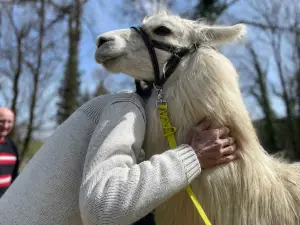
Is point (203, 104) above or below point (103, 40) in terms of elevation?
below

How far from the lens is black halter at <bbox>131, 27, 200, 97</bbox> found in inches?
79.7

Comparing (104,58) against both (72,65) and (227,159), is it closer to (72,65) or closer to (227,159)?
(227,159)

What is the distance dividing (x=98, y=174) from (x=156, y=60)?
90 centimetres

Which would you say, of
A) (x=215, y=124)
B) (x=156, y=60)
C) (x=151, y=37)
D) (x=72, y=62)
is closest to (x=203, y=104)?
(x=215, y=124)

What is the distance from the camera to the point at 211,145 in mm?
1703

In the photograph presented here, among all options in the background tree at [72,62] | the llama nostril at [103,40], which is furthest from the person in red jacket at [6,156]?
the background tree at [72,62]

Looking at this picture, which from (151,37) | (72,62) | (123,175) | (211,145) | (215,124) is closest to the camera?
(123,175)

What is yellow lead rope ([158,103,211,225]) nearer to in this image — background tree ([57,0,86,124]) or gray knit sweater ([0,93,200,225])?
gray knit sweater ([0,93,200,225])

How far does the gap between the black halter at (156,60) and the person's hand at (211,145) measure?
15.3 inches

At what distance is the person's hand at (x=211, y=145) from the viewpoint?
5.57 feet

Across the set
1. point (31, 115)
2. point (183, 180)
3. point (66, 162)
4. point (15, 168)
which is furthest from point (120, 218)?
point (31, 115)

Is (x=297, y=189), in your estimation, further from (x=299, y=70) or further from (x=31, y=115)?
(x=299, y=70)

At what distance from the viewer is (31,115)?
1244 cm

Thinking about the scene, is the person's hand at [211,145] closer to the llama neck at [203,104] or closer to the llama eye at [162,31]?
the llama neck at [203,104]
